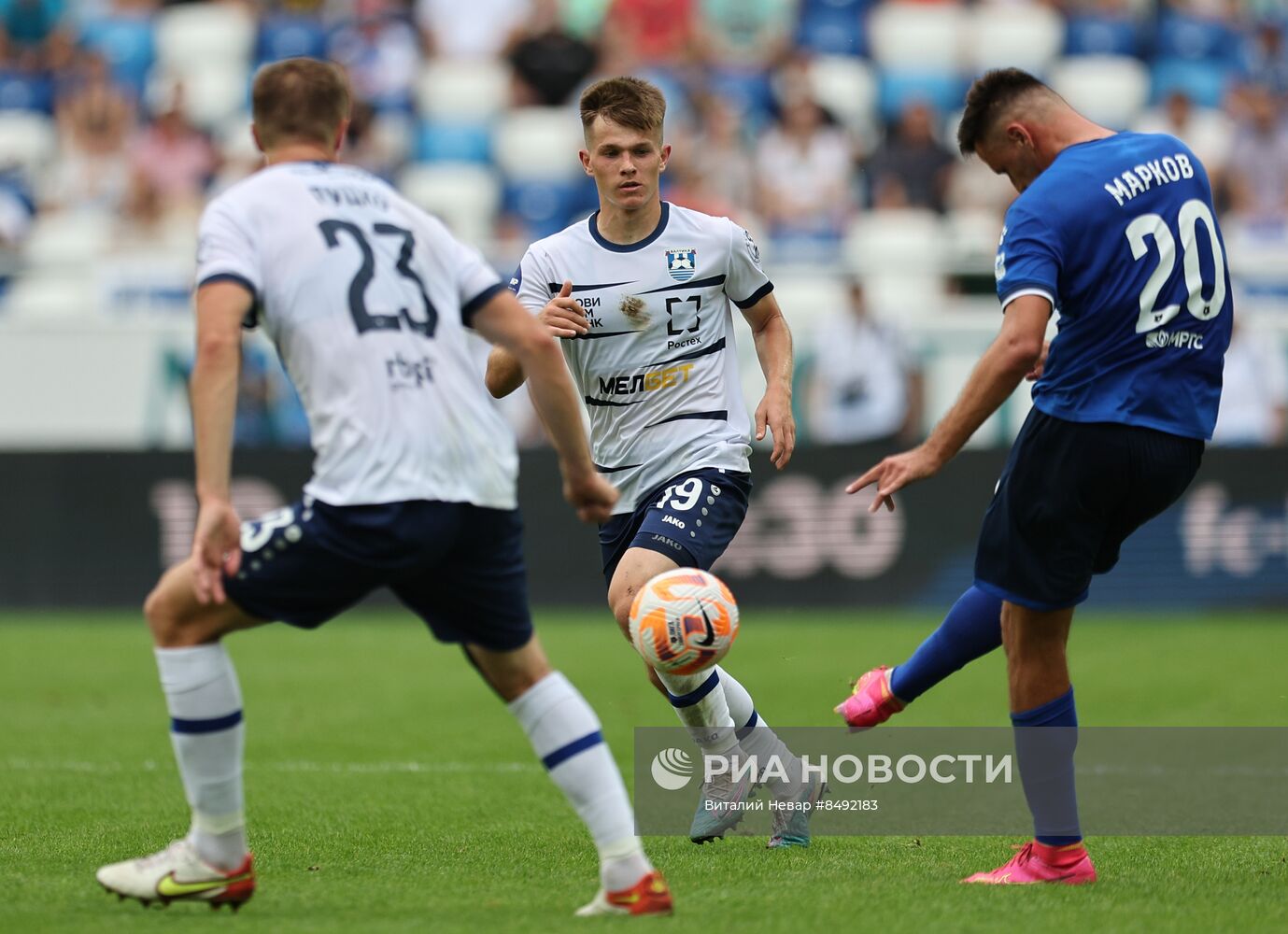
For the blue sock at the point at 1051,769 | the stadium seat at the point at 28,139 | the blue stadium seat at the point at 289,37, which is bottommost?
the blue sock at the point at 1051,769

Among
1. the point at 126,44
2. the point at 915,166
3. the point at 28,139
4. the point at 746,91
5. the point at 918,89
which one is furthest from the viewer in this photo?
the point at 126,44

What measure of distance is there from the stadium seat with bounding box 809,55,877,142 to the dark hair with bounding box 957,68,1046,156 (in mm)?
14303

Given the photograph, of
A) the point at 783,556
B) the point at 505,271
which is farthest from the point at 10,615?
the point at 783,556

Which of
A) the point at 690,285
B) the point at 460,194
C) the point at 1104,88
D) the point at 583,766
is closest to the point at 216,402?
the point at 583,766

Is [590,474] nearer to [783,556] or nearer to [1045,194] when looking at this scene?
[1045,194]

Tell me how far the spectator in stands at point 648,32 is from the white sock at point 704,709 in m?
14.9

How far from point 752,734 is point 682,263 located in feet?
6.08

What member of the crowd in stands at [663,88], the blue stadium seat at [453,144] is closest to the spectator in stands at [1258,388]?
the crowd in stands at [663,88]

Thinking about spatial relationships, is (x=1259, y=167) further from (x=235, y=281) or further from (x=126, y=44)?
(x=235, y=281)

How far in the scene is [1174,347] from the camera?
575 centimetres

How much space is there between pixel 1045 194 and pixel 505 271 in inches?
453

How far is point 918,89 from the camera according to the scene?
20.9 meters

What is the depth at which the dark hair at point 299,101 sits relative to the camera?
5.05m

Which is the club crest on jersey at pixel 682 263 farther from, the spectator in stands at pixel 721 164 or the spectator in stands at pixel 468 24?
the spectator in stands at pixel 468 24
